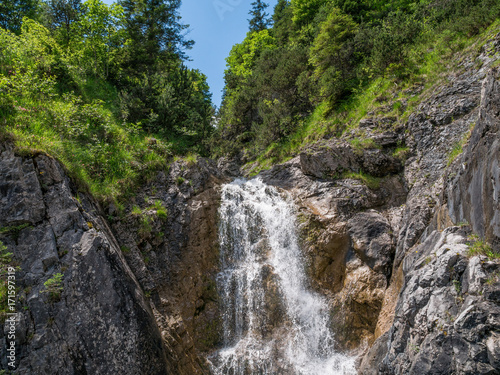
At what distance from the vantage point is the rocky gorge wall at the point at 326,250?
577 cm

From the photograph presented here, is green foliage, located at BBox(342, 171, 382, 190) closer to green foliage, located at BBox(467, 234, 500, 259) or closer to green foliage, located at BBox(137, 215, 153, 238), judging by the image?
green foliage, located at BBox(467, 234, 500, 259)

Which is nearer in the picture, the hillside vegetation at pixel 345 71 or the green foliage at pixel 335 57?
the hillside vegetation at pixel 345 71

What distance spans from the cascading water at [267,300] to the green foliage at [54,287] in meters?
5.57

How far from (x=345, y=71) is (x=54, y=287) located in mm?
18556

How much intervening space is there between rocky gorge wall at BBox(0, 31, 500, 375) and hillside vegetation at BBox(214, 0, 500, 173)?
2002 millimetres

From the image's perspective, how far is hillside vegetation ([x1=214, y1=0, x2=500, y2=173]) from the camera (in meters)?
15.2

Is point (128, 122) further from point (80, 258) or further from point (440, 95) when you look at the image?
point (440, 95)

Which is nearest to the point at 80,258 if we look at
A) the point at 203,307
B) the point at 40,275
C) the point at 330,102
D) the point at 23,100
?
the point at 40,275

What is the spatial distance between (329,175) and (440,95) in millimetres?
5822

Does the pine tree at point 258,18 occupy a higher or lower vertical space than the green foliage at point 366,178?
higher

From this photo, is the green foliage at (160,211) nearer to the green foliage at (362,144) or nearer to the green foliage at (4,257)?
the green foliage at (4,257)

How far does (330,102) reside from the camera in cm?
1933

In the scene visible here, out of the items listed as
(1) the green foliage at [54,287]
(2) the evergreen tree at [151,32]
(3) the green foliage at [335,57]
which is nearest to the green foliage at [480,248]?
(1) the green foliage at [54,287]

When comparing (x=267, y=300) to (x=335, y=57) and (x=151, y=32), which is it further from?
(x=151, y=32)
